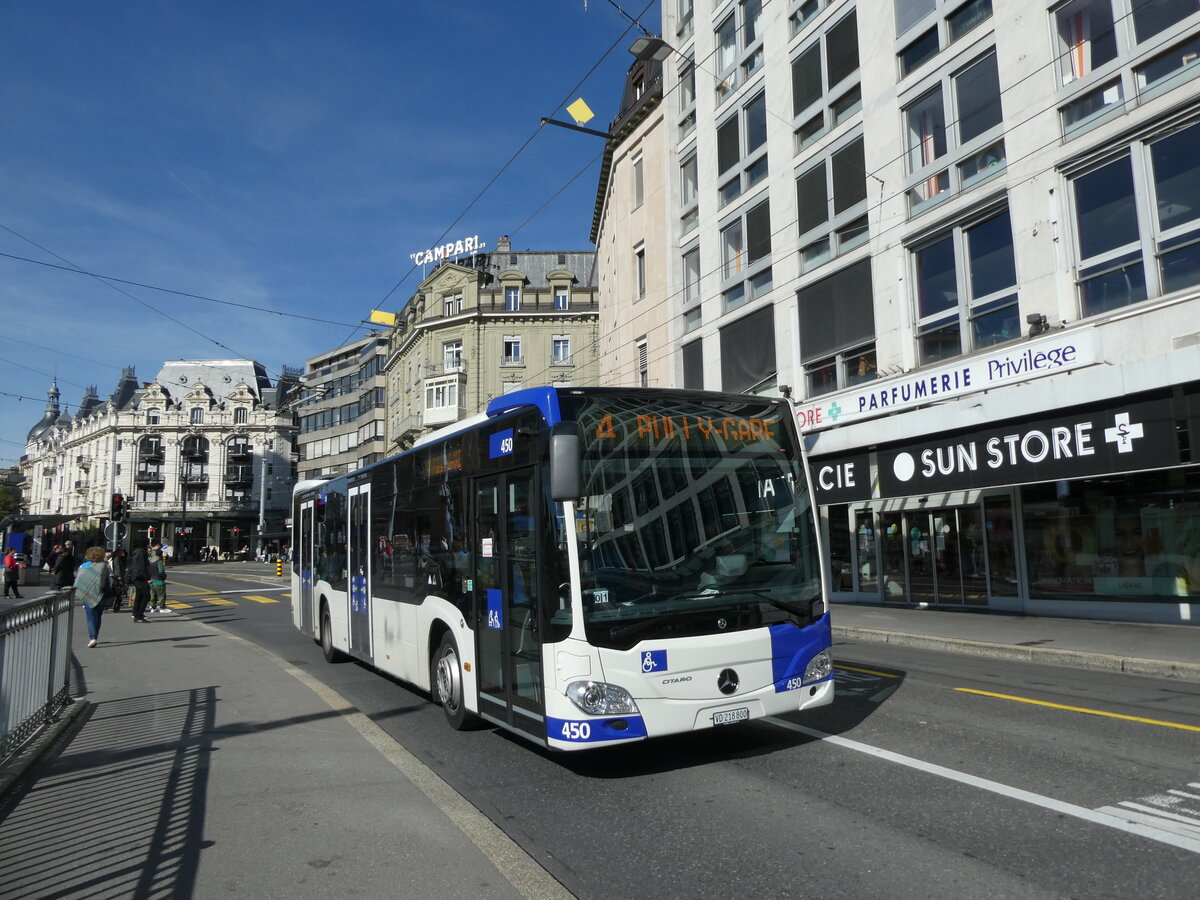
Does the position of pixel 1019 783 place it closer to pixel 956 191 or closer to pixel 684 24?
pixel 956 191

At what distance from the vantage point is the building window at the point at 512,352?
174 feet

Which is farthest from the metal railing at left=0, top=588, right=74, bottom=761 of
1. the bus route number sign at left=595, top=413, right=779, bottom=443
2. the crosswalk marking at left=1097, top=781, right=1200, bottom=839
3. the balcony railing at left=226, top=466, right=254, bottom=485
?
the balcony railing at left=226, top=466, right=254, bottom=485

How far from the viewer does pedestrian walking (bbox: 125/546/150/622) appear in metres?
18.9

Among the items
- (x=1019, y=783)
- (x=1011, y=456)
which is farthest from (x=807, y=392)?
(x=1019, y=783)

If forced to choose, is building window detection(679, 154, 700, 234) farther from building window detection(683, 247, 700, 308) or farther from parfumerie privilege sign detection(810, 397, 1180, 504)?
parfumerie privilege sign detection(810, 397, 1180, 504)

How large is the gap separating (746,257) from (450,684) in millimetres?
18357

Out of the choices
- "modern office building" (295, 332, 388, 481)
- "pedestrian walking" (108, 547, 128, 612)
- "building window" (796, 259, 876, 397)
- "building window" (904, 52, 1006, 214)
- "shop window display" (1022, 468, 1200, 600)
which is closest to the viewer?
"shop window display" (1022, 468, 1200, 600)

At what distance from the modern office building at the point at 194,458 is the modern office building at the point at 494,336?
3732cm

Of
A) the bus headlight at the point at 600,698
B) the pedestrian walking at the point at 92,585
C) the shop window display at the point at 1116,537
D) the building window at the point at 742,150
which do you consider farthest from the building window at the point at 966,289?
the pedestrian walking at the point at 92,585

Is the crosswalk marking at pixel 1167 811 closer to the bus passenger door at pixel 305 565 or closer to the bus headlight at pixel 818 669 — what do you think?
the bus headlight at pixel 818 669

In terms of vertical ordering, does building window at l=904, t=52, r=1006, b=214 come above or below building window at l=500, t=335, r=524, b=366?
below

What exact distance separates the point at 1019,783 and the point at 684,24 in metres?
26.9

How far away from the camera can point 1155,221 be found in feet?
43.4

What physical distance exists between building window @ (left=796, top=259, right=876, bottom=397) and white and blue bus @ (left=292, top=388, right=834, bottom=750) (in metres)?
13.3
